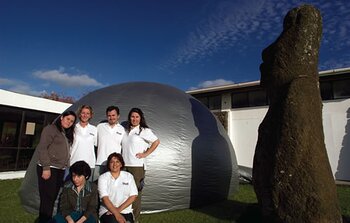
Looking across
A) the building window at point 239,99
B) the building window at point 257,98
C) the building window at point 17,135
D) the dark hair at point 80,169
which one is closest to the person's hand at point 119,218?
the dark hair at point 80,169

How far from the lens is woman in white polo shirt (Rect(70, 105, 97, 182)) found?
13.8ft

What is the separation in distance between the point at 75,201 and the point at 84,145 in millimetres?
948

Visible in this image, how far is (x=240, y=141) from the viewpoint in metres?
16.0

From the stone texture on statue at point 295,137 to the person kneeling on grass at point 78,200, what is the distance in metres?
2.59

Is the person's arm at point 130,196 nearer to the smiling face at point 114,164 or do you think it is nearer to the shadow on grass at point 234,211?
the smiling face at point 114,164

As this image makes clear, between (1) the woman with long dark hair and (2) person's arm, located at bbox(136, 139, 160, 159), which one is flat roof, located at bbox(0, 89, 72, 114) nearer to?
(1) the woman with long dark hair

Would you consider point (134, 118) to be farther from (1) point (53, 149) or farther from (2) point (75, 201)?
(2) point (75, 201)

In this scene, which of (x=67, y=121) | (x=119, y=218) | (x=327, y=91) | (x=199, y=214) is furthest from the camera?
(x=327, y=91)

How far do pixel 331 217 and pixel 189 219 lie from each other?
2456 mm

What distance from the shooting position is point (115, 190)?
3750mm

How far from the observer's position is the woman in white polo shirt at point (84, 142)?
421 centimetres

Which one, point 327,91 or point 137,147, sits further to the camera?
point 327,91

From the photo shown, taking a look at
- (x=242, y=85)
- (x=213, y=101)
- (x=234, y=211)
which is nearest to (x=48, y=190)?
(x=234, y=211)

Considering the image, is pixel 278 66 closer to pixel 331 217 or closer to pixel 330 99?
pixel 331 217
